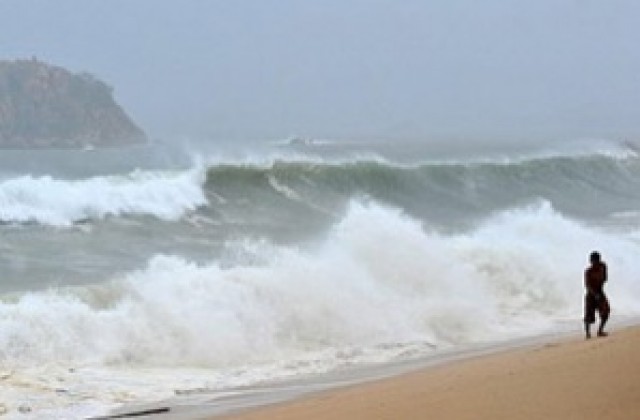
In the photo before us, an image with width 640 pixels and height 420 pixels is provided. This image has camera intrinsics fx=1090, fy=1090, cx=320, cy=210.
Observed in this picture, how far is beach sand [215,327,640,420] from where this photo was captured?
264 inches

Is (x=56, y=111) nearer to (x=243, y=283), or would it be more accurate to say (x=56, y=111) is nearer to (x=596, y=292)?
(x=243, y=283)

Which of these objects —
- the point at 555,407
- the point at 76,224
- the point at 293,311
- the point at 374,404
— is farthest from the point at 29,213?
the point at 555,407

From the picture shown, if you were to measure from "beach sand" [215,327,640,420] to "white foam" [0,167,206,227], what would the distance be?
14.3 meters

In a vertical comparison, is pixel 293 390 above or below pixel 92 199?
below

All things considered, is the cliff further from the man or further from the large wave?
the man

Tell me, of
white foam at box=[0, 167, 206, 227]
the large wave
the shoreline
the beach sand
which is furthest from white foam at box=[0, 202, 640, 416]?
white foam at box=[0, 167, 206, 227]

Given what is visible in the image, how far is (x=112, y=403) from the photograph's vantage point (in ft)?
31.8

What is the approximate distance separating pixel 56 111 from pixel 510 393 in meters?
107

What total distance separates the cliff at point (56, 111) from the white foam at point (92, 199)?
74249 mm

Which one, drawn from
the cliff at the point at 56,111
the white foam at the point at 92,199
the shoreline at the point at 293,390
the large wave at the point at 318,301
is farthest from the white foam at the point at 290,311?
the cliff at the point at 56,111

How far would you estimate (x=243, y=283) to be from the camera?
1452 cm

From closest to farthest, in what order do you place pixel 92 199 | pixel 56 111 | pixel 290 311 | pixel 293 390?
pixel 293 390 < pixel 290 311 < pixel 92 199 < pixel 56 111

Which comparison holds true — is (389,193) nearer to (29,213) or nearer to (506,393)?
(29,213)

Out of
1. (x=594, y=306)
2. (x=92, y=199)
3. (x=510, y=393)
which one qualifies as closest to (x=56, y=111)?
(x=92, y=199)
